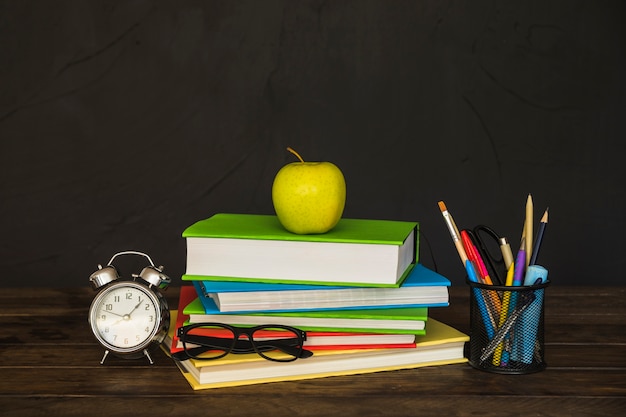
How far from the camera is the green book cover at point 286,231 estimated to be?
1103 millimetres

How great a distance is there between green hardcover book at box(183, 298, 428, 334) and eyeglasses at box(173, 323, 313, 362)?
15 millimetres

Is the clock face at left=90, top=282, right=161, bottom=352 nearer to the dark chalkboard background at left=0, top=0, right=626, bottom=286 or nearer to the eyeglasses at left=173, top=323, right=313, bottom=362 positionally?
the eyeglasses at left=173, top=323, right=313, bottom=362

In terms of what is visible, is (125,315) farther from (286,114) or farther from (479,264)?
(286,114)

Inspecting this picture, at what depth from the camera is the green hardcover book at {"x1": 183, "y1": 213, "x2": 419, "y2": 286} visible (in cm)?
110

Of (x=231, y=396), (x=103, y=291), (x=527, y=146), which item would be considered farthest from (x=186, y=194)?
(x=231, y=396)

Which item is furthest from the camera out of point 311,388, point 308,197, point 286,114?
point 286,114

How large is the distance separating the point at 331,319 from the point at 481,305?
207 mm

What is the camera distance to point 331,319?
1.10m

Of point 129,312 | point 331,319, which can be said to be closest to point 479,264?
point 331,319

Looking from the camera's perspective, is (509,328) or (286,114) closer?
(509,328)

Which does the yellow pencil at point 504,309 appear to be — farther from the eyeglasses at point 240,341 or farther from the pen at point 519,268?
the eyeglasses at point 240,341

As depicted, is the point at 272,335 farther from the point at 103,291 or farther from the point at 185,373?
the point at 103,291

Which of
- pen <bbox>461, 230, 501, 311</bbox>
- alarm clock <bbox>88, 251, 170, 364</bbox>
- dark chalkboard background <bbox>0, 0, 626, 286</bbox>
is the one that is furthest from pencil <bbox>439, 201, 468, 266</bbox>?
dark chalkboard background <bbox>0, 0, 626, 286</bbox>

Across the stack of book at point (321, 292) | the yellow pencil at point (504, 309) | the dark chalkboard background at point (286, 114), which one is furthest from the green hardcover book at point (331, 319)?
the dark chalkboard background at point (286, 114)
